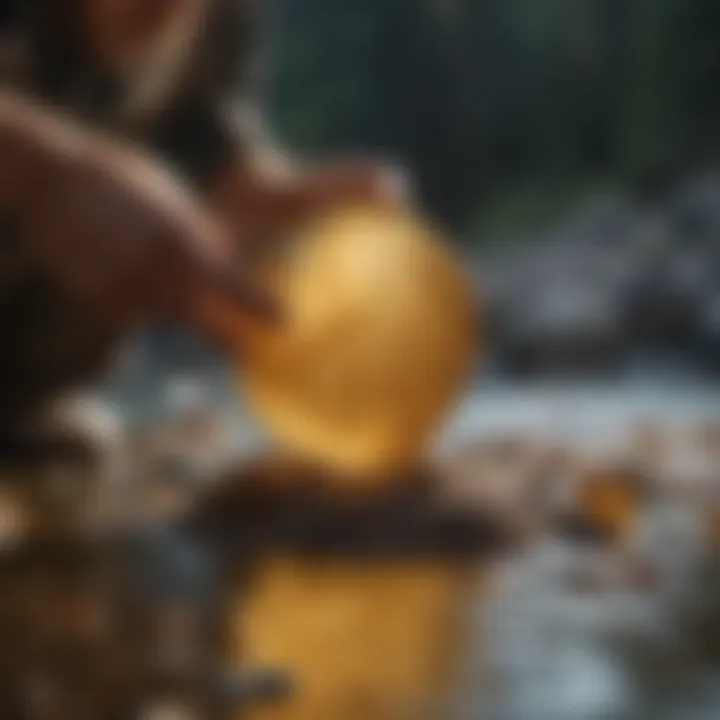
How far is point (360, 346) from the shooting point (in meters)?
0.59

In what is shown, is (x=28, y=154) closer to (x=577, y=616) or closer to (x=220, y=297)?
(x=220, y=297)

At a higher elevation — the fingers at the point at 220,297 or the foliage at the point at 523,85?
the foliage at the point at 523,85

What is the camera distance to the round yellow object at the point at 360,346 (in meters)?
0.59

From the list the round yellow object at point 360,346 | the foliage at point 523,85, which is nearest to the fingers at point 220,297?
the round yellow object at point 360,346

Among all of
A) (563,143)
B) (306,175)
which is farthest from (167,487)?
(563,143)

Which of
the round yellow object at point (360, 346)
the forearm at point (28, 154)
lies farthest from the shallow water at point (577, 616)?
the forearm at point (28, 154)

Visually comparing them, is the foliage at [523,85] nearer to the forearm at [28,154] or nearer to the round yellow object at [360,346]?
the round yellow object at [360,346]

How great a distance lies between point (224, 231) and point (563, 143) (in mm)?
200

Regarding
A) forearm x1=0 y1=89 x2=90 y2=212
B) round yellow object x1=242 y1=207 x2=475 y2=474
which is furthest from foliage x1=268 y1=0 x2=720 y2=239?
forearm x1=0 y1=89 x2=90 y2=212

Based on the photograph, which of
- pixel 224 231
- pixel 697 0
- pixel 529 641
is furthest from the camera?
pixel 697 0

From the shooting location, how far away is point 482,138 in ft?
2.29

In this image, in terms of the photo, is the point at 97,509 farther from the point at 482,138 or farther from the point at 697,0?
the point at 697,0

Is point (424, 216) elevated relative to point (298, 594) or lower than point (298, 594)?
elevated

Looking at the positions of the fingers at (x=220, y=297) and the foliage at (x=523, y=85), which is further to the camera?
the foliage at (x=523, y=85)
